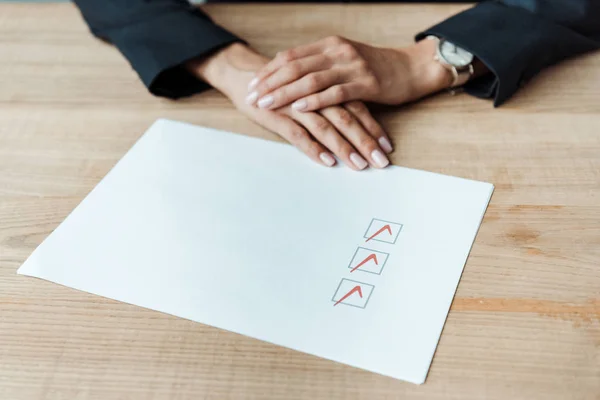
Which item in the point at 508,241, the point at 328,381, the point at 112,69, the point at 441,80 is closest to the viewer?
the point at 328,381

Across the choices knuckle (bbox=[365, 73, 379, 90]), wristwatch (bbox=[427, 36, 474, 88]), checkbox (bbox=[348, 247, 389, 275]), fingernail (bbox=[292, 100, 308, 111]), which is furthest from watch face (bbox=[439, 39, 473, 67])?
checkbox (bbox=[348, 247, 389, 275])

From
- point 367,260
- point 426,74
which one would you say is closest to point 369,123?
point 426,74

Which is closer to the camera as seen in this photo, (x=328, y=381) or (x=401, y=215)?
(x=328, y=381)

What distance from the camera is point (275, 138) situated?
0.86m

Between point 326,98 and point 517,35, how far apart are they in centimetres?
30

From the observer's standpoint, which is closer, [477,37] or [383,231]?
[383,231]

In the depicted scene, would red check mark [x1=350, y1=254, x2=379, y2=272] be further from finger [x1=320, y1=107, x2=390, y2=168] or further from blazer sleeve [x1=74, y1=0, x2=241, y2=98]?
blazer sleeve [x1=74, y1=0, x2=241, y2=98]

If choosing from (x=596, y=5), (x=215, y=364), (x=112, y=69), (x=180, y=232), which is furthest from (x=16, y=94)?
(x=596, y=5)

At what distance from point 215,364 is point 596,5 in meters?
0.79

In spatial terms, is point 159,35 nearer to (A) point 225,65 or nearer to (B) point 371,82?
(A) point 225,65

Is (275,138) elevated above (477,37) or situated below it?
below

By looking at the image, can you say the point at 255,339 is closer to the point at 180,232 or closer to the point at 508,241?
the point at 180,232

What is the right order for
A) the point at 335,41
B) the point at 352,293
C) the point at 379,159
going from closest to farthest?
the point at 352,293
the point at 379,159
the point at 335,41

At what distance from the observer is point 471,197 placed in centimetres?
74
